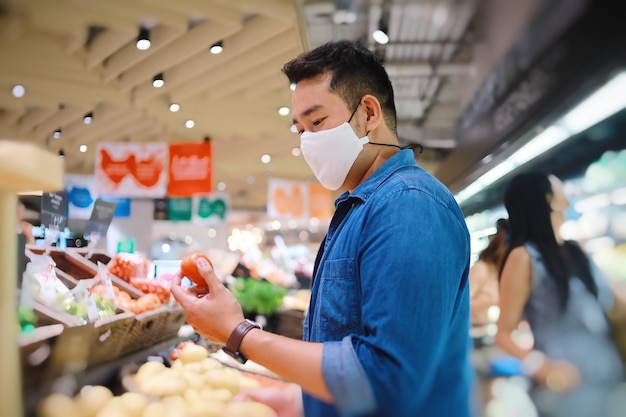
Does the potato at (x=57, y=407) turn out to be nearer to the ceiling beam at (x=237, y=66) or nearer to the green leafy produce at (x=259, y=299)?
the green leafy produce at (x=259, y=299)

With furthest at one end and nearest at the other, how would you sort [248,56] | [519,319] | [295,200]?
[295,200]
[248,56]
[519,319]

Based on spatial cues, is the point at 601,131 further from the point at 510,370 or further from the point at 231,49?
the point at 231,49

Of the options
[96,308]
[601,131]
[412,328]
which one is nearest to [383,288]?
[412,328]

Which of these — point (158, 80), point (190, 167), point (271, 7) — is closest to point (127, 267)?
point (271, 7)

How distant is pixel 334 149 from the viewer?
128 cm

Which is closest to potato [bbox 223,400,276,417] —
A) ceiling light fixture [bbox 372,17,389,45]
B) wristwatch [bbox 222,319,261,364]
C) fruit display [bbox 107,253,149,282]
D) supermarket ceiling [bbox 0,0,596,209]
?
wristwatch [bbox 222,319,261,364]

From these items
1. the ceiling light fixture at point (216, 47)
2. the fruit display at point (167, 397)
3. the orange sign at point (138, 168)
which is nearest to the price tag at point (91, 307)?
the fruit display at point (167, 397)

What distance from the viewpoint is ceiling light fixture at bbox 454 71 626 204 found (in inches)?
83.4

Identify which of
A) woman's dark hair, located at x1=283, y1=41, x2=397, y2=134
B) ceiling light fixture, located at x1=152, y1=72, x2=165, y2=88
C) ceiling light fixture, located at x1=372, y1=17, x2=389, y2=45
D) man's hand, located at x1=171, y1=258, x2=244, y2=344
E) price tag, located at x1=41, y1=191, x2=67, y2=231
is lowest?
man's hand, located at x1=171, y1=258, x2=244, y2=344

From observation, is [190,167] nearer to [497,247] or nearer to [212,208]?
[212,208]

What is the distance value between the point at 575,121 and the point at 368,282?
77.0 inches

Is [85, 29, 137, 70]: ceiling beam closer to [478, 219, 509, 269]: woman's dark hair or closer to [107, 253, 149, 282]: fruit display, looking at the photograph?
[107, 253, 149, 282]: fruit display

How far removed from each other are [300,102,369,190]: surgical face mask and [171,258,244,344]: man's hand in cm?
41

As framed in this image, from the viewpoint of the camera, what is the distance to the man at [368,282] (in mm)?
915
